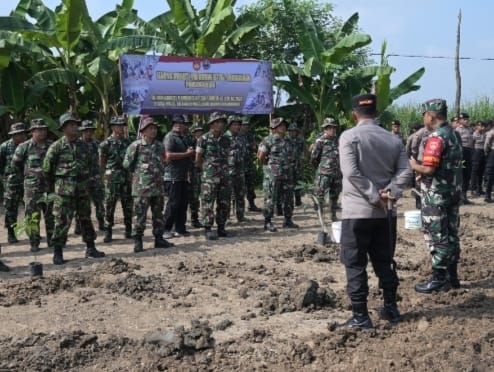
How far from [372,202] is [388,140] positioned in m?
0.53

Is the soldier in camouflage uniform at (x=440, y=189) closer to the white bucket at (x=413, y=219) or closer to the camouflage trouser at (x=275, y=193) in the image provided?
the white bucket at (x=413, y=219)

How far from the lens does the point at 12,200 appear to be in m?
8.80

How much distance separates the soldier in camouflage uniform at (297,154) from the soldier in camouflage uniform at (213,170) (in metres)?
1.27

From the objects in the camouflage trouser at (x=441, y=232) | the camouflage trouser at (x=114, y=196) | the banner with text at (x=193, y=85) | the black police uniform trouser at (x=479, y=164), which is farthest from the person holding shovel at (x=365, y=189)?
the black police uniform trouser at (x=479, y=164)

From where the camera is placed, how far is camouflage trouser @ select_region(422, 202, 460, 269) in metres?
5.73

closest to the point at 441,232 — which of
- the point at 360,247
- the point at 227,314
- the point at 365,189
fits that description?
the point at 360,247

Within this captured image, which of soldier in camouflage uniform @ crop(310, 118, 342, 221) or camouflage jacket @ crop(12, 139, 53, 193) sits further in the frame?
soldier in camouflage uniform @ crop(310, 118, 342, 221)

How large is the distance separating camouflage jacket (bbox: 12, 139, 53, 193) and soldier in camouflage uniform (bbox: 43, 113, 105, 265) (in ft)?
3.07

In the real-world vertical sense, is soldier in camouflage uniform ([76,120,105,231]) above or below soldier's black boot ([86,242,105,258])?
above

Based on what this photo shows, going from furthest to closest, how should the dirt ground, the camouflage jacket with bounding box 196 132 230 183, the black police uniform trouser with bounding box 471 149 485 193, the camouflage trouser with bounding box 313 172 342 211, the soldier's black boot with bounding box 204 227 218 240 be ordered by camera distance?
the black police uniform trouser with bounding box 471 149 485 193
the camouflage trouser with bounding box 313 172 342 211
the soldier's black boot with bounding box 204 227 218 240
the camouflage jacket with bounding box 196 132 230 183
the dirt ground

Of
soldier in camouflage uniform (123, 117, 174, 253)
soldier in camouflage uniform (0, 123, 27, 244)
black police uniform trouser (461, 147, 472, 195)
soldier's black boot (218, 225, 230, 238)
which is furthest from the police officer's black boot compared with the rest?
black police uniform trouser (461, 147, 472, 195)

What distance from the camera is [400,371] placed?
3967 mm

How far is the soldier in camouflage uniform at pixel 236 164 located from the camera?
991cm

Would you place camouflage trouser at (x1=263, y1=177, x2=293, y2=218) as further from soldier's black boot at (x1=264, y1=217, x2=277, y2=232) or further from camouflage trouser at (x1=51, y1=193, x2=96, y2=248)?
camouflage trouser at (x1=51, y1=193, x2=96, y2=248)
